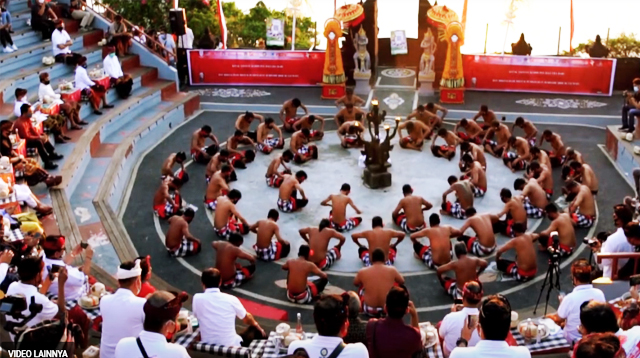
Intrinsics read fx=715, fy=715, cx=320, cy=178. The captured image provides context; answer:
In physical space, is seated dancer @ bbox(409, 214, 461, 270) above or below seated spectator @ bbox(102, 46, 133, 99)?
below

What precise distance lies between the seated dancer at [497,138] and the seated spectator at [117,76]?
28.6ft

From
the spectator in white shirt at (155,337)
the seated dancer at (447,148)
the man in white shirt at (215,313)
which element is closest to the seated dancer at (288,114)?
the seated dancer at (447,148)

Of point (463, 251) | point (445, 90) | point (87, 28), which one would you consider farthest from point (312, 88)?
point (463, 251)

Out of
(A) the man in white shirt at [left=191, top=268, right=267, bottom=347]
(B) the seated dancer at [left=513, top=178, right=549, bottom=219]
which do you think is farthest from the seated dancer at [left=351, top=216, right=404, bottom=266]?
(A) the man in white shirt at [left=191, top=268, right=267, bottom=347]

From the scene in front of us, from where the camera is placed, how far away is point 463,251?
943 cm

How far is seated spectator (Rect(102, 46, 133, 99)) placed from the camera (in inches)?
685

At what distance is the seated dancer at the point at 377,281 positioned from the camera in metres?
8.98

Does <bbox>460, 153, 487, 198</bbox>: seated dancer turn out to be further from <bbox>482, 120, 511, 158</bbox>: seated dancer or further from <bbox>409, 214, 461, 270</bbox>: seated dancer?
<bbox>409, 214, 461, 270</bbox>: seated dancer

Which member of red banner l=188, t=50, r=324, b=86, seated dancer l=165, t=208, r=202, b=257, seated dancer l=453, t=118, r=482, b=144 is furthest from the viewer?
red banner l=188, t=50, r=324, b=86

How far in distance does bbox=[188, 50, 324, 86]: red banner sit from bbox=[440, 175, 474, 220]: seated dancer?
9010mm

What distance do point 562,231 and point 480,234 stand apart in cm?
120

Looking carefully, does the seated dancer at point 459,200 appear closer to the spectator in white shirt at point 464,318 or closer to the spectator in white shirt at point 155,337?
the spectator in white shirt at point 464,318

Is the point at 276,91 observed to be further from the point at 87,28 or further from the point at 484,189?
the point at 484,189

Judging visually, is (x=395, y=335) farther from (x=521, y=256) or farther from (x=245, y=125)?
(x=245, y=125)
